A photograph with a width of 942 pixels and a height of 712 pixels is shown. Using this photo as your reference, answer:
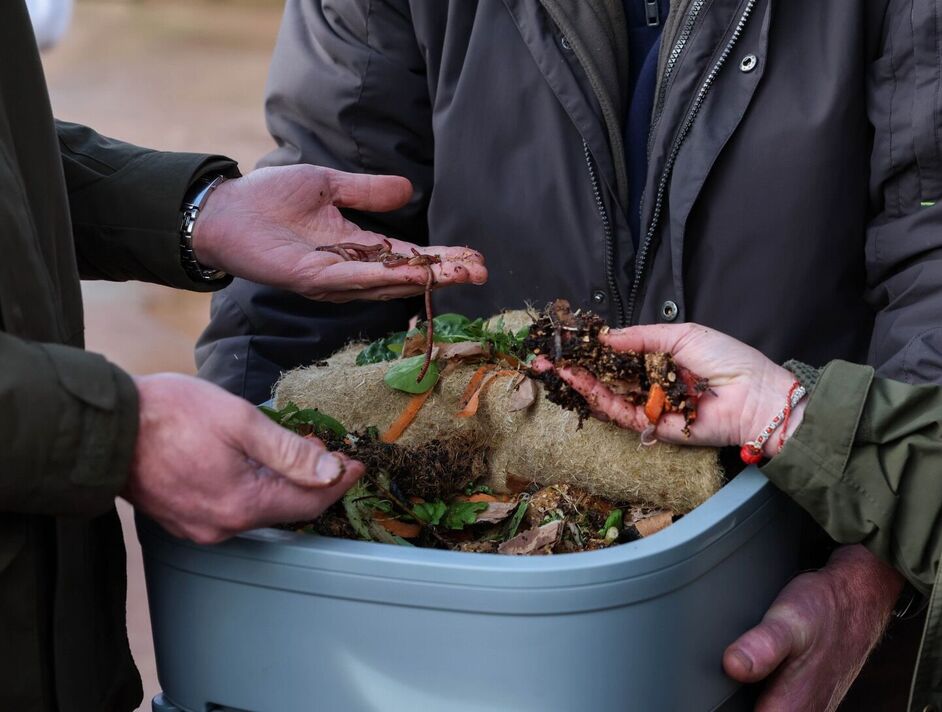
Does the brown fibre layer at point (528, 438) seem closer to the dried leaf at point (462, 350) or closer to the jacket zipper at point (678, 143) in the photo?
the dried leaf at point (462, 350)

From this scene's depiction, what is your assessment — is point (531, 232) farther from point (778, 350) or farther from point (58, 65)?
point (58, 65)

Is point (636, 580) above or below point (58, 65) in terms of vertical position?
above

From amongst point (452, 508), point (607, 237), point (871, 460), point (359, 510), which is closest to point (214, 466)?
point (359, 510)

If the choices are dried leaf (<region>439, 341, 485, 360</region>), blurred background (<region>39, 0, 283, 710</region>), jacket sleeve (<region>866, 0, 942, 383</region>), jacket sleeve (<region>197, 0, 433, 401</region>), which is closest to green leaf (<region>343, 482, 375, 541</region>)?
dried leaf (<region>439, 341, 485, 360</region>)

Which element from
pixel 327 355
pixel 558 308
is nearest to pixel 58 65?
pixel 327 355

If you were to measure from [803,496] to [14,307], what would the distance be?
0.80 m

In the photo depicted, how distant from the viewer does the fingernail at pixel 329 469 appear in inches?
39.6

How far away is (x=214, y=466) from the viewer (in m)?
0.97

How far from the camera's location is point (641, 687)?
1.03m

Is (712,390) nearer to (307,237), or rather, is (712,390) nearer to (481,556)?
(481,556)

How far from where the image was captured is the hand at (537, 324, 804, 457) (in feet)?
3.91

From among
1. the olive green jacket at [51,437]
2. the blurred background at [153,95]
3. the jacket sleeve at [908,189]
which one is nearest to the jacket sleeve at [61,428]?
the olive green jacket at [51,437]

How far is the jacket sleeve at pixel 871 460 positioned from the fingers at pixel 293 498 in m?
0.44

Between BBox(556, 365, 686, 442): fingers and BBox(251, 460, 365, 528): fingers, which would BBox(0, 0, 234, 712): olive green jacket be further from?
BBox(556, 365, 686, 442): fingers
